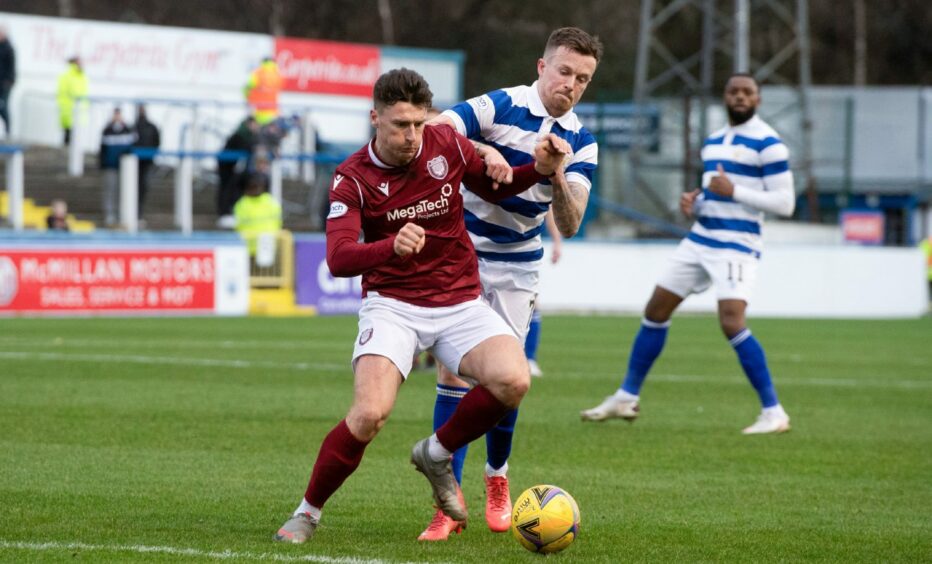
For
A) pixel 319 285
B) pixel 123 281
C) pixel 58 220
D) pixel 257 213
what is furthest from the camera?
pixel 257 213

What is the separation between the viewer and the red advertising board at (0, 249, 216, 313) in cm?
1986

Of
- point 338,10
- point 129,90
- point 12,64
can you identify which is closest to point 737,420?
point 12,64

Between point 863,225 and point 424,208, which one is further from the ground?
point 424,208

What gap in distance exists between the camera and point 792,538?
631 centimetres

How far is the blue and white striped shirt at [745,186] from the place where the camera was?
9.97m

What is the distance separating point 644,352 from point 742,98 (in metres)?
1.87

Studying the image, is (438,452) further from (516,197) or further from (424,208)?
(516,197)

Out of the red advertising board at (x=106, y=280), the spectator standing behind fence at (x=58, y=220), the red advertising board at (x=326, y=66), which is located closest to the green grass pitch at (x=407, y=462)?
the red advertising board at (x=106, y=280)

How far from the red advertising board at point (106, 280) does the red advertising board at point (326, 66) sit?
1458 centimetres

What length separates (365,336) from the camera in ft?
19.7

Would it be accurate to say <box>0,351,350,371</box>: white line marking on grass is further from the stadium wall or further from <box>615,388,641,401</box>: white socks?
the stadium wall

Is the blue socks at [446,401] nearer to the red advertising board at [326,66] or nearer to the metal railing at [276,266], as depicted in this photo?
the metal railing at [276,266]

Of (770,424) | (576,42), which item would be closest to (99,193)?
(770,424)

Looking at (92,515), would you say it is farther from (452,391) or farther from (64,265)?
(64,265)
